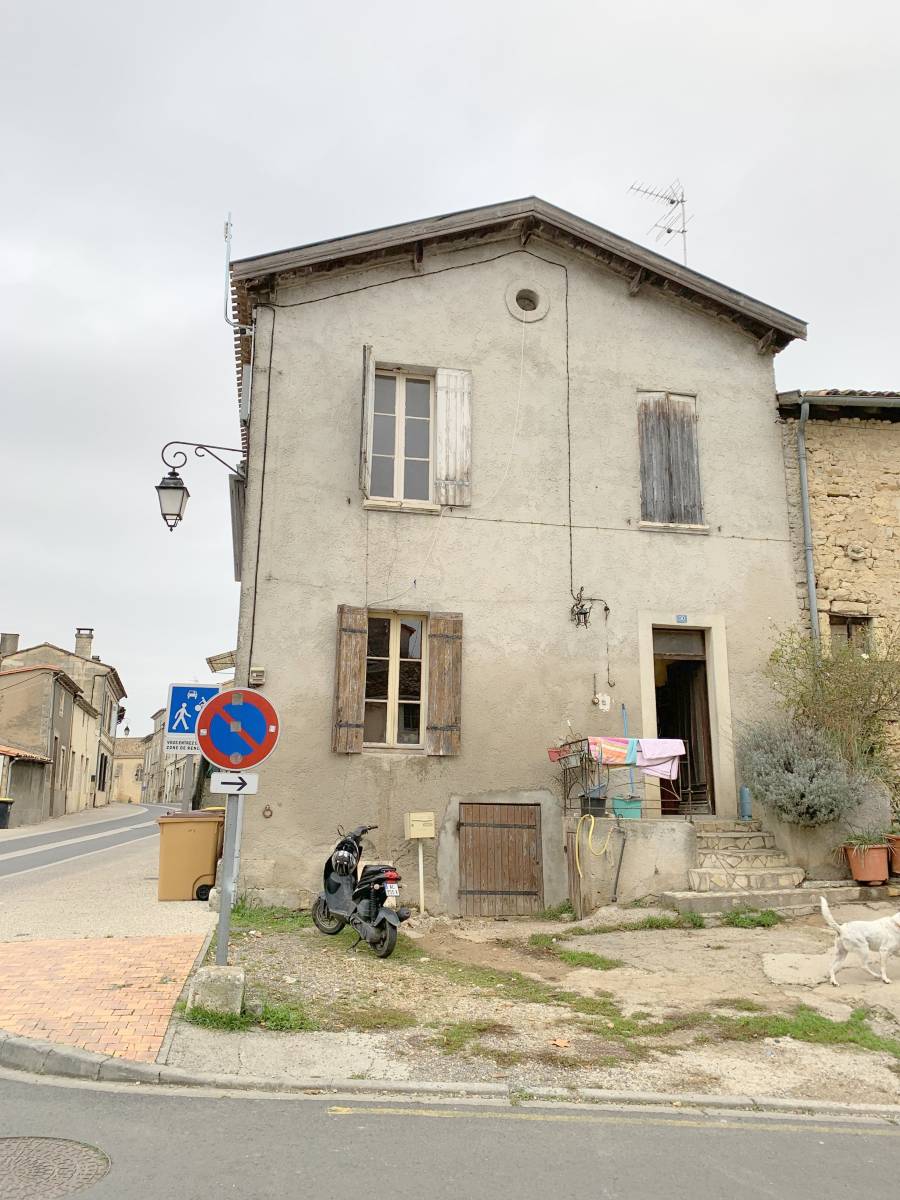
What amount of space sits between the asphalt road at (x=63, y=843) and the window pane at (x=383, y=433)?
30.5 ft

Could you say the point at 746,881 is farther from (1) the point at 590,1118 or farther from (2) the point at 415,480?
(2) the point at 415,480

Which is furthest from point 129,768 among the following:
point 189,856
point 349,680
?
point 349,680

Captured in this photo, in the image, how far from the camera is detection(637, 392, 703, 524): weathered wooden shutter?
39.5 ft

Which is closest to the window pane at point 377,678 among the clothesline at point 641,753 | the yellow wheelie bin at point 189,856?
the yellow wheelie bin at point 189,856

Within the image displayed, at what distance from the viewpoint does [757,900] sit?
9523 mm

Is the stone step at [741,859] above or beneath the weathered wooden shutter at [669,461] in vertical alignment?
beneath

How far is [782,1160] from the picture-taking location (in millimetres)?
4105

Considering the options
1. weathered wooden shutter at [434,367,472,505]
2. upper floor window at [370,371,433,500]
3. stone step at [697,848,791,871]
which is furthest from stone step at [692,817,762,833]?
upper floor window at [370,371,433,500]

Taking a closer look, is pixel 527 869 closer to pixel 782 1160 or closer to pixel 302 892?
pixel 302 892

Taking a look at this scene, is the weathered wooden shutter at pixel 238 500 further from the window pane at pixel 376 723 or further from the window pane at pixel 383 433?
the window pane at pixel 376 723

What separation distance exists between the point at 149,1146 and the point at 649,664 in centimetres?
852

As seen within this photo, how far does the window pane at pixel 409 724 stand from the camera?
10.8m

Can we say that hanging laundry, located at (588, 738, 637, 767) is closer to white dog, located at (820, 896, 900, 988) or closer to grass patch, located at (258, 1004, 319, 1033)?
white dog, located at (820, 896, 900, 988)

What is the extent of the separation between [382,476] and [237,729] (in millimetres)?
5959
